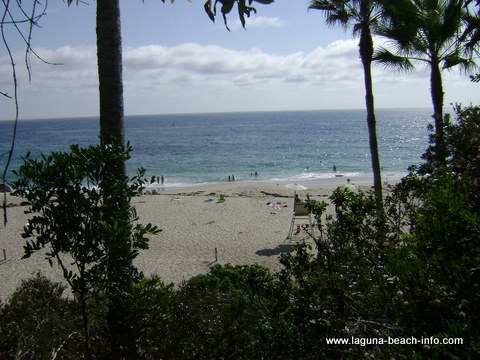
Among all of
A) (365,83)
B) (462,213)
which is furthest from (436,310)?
(365,83)

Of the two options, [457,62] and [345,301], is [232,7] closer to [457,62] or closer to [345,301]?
[345,301]

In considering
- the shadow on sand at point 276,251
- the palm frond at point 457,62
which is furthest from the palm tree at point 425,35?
the shadow on sand at point 276,251

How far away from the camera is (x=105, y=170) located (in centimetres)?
355

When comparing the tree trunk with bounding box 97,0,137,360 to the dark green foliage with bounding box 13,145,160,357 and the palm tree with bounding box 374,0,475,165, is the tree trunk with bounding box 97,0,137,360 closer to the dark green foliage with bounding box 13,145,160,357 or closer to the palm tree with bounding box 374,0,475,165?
the dark green foliage with bounding box 13,145,160,357

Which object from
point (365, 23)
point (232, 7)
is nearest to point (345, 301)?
point (232, 7)

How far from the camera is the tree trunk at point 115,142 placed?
10.6 ft

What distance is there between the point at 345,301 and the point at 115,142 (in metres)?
2.17

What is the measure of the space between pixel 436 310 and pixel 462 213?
42cm

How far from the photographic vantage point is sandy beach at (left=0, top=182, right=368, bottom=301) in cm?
1198

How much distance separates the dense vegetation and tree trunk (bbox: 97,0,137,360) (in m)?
0.12

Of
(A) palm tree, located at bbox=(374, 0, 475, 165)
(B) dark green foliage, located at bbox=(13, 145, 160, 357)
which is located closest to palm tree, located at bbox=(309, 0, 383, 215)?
(A) palm tree, located at bbox=(374, 0, 475, 165)

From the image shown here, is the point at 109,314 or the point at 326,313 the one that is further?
the point at 109,314

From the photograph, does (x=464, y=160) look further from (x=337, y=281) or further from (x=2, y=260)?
(x=2, y=260)

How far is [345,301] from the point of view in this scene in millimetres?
2877
